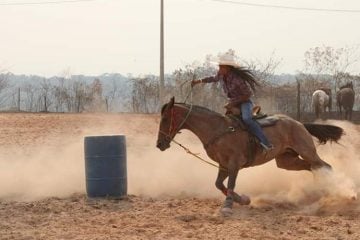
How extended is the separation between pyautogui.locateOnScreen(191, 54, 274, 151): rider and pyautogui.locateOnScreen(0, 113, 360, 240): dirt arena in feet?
3.94

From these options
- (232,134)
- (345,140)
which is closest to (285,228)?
(232,134)

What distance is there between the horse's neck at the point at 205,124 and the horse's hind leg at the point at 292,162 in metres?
1.54

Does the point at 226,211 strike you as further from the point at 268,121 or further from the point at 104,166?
the point at 104,166

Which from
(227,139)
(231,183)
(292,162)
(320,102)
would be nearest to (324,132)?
(292,162)

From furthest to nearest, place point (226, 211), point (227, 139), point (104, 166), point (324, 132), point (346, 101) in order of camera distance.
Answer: point (346, 101)
point (324, 132)
point (104, 166)
point (227, 139)
point (226, 211)

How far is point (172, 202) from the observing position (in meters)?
9.94

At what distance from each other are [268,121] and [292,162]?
0.98 metres

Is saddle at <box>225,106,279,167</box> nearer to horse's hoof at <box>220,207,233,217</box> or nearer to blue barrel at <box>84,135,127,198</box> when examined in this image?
horse's hoof at <box>220,207,233,217</box>

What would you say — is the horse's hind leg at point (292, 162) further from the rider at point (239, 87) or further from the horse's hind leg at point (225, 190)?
the horse's hind leg at point (225, 190)

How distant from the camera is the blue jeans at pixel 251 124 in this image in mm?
9461

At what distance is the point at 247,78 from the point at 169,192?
9.25 feet

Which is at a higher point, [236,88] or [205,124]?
[236,88]

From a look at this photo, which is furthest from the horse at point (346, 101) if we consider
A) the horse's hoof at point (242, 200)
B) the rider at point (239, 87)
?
the horse's hoof at point (242, 200)

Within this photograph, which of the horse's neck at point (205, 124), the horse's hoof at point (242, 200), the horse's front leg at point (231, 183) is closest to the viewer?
the horse's front leg at point (231, 183)
